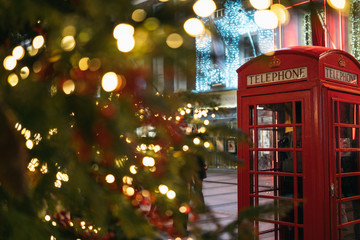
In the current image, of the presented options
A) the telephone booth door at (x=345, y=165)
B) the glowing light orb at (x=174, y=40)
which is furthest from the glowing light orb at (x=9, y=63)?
the telephone booth door at (x=345, y=165)

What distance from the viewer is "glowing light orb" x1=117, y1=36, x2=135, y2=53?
0.49 metres

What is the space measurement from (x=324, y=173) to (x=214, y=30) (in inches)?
104

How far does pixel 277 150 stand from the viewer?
329 cm

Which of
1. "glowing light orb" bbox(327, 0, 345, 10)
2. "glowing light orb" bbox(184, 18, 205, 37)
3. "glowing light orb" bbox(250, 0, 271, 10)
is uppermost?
"glowing light orb" bbox(327, 0, 345, 10)

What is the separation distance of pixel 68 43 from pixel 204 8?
36 centimetres

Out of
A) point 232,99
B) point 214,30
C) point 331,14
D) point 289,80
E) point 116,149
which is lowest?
point 116,149

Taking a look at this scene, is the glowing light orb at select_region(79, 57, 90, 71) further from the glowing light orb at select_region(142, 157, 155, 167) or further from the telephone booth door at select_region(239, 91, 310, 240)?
the telephone booth door at select_region(239, 91, 310, 240)

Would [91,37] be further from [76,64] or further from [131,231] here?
[131,231]

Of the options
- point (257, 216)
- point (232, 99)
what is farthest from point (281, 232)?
point (232, 99)

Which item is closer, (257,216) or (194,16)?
(194,16)

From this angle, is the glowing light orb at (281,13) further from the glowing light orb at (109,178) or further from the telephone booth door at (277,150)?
the telephone booth door at (277,150)

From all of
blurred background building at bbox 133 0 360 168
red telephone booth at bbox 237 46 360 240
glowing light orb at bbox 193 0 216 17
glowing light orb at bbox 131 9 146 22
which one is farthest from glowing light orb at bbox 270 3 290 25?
red telephone booth at bbox 237 46 360 240

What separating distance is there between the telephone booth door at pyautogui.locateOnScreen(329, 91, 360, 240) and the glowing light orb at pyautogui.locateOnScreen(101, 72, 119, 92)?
115 inches

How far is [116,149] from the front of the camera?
1.23 feet
